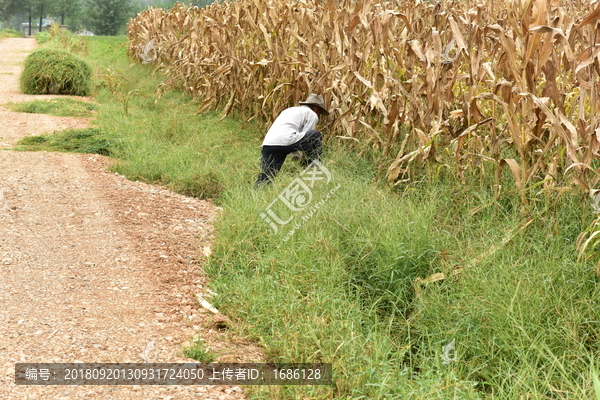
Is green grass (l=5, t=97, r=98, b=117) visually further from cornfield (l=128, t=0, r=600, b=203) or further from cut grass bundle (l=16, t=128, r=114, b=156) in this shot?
cut grass bundle (l=16, t=128, r=114, b=156)

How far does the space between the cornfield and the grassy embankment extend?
0.31 meters

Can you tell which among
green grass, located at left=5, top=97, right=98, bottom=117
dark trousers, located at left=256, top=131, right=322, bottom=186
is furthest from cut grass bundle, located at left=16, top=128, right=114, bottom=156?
dark trousers, located at left=256, top=131, right=322, bottom=186

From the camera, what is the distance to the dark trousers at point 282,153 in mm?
6172

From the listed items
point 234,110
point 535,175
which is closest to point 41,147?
point 234,110

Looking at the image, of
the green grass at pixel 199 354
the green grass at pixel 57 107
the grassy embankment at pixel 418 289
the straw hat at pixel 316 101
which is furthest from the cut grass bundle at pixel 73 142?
the green grass at pixel 199 354

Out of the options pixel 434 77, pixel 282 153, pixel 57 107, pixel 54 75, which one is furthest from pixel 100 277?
pixel 54 75

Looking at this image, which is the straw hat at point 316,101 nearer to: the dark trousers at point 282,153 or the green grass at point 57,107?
the dark trousers at point 282,153

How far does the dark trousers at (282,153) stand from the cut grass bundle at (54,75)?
801 cm

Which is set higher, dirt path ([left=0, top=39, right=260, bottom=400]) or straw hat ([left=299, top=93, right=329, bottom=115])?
straw hat ([left=299, top=93, right=329, bottom=115])

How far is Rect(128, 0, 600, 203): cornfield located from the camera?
13.3ft

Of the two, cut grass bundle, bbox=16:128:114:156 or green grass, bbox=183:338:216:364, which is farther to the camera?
cut grass bundle, bbox=16:128:114:156

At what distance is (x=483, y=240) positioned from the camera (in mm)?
4117

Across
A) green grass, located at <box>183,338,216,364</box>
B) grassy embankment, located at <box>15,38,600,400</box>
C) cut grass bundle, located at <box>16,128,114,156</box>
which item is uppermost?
grassy embankment, located at <box>15,38,600,400</box>

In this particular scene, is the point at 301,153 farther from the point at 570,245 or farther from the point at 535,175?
the point at 570,245
